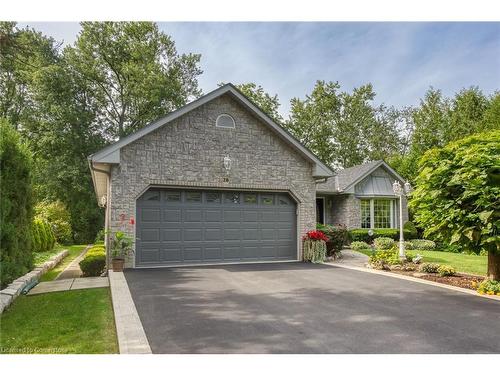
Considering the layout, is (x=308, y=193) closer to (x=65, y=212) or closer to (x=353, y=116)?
(x=65, y=212)

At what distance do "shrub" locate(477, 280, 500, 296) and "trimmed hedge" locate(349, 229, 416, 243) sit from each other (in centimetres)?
1220

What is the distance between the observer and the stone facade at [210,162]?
1142cm

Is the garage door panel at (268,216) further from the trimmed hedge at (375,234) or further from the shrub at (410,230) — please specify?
the shrub at (410,230)

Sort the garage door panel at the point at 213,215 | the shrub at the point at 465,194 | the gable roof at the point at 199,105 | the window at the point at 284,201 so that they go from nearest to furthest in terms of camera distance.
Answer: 1. the shrub at the point at 465,194
2. the gable roof at the point at 199,105
3. the garage door panel at the point at 213,215
4. the window at the point at 284,201

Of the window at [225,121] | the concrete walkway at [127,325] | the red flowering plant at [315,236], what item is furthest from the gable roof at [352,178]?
the concrete walkway at [127,325]

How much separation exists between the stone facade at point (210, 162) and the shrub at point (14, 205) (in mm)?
2312

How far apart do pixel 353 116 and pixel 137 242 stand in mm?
29936

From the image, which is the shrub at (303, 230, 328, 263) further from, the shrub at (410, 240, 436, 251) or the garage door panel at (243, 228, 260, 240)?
the shrub at (410, 240, 436, 251)

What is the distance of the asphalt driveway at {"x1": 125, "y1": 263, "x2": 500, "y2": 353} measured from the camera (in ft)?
15.1

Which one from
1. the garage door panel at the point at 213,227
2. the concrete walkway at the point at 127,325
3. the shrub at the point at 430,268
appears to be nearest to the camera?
the concrete walkway at the point at 127,325

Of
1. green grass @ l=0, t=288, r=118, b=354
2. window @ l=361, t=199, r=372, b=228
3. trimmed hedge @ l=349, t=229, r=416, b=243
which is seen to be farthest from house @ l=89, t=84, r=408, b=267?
window @ l=361, t=199, r=372, b=228

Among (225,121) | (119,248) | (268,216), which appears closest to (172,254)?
(119,248)

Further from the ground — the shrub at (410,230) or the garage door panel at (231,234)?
the garage door panel at (231,234)
